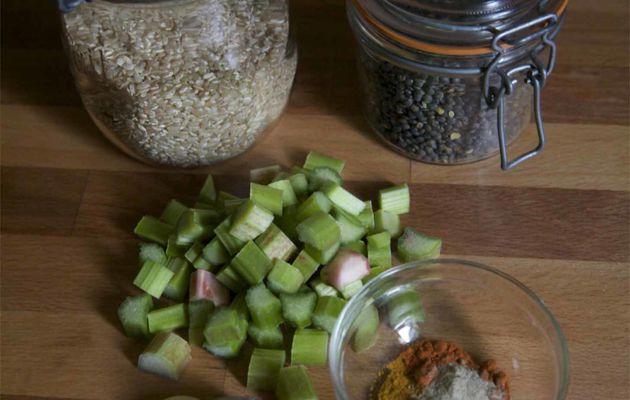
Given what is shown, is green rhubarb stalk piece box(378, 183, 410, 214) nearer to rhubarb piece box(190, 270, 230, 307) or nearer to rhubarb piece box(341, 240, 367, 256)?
rhubarb piece box(341, 240, 367, 256)

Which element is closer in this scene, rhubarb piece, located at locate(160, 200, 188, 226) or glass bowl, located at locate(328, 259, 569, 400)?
glass bowl, located at locate(328, 259, 569, 400)

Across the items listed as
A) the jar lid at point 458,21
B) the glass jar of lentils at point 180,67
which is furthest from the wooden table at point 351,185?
the jar lid at point 458,21

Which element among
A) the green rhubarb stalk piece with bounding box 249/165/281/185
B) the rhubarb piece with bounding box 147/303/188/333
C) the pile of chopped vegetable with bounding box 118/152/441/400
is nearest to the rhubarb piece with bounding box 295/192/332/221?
the pile of chopped vegetable with bounding box 118/152/441/400

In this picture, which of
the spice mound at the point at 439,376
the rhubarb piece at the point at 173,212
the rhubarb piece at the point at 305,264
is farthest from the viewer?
the rhubarb piece at the point at 173,212

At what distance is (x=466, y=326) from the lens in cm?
123

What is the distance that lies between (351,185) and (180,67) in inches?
13.4

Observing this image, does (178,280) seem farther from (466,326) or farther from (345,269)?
(466,326)

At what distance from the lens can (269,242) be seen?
1.22m

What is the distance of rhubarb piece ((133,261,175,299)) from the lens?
4.09 feet

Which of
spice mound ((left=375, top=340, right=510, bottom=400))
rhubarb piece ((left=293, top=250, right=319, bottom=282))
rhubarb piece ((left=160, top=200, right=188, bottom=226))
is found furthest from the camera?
rhubarb piece ((left=160, top=200, right=188, bottom=226))

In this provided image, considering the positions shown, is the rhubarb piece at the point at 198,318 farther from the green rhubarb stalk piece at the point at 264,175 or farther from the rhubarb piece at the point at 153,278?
the green rhubarb stalk piece at the point at 264,175

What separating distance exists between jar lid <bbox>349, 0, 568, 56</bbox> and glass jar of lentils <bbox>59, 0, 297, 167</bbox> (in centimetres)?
20

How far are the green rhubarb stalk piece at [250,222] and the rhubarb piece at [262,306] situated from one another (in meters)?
0.07

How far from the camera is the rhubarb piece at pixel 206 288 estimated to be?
1227 mm
